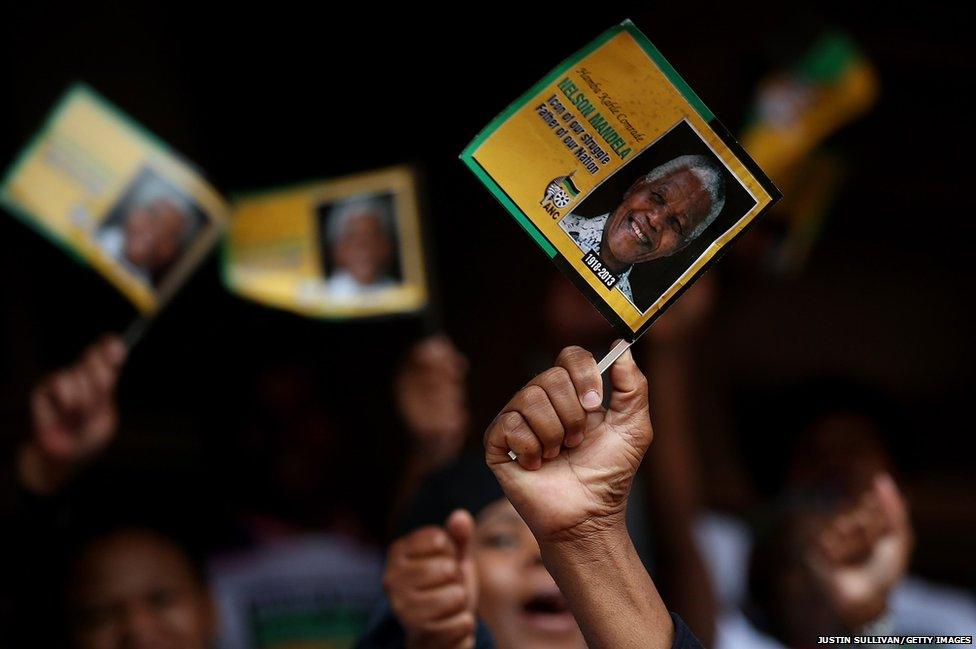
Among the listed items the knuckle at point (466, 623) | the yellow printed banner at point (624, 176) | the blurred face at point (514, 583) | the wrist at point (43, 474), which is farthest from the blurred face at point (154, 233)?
the yellow printed banner at point (624, 176)

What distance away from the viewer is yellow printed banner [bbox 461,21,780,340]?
52.0 inches

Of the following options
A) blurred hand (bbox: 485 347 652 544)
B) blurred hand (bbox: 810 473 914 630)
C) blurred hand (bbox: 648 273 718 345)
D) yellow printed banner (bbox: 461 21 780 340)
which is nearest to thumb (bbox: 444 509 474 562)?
blurred hand (bbox: 485 347 652 544)

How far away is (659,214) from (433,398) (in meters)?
1.26

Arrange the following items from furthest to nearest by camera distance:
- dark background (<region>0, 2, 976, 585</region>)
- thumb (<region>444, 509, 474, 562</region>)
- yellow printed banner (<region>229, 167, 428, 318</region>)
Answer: dark background (<region>0, 2, 976, 585</region>) < yellow printed banner (<region>229, 167, 428, 318</region>) < thumb (<region>444, 509, 474, 562</region>)

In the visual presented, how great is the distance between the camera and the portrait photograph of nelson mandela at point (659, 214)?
1.33 meters

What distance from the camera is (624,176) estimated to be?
1342mm

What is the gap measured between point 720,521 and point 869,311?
1149 millimetres

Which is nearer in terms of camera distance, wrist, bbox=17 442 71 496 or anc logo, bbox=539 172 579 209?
anc logo, bbox=539 172 579 209

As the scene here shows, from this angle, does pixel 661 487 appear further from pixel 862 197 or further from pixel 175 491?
pixel 862 197

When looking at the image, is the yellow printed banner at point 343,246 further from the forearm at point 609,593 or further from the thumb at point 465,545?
the forearm at point 609,593

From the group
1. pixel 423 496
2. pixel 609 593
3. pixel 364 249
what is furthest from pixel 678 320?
pixel 609 593

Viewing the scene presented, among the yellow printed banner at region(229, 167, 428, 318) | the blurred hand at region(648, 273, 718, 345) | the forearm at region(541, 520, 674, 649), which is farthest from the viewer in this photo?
the blurred hand at region(648, 273, 718, 345)

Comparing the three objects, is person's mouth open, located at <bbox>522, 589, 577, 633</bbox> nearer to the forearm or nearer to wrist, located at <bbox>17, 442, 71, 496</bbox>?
the forearm

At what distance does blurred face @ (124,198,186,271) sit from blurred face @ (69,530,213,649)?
547 mm
